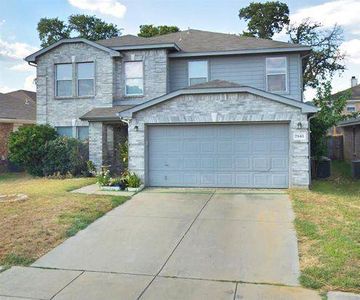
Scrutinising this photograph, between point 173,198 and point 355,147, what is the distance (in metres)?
14.2

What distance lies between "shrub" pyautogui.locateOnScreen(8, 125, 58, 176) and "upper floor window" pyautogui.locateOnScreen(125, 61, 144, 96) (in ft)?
14.1

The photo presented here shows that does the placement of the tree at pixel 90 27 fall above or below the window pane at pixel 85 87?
above

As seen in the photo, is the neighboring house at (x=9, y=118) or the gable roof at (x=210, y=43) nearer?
the gable roof at (x=210, y=43)

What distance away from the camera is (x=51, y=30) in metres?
37.8

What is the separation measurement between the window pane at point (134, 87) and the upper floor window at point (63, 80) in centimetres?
284

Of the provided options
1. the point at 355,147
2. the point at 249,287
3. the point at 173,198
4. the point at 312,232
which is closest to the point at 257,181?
the point at 173,198

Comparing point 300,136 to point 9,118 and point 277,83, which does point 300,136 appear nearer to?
point 277,83

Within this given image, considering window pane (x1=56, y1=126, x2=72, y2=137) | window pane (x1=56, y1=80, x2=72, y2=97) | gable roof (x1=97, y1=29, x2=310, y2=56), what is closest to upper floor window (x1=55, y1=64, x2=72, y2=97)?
window pane (x1=56, y1=80, x2=72, y2=97)

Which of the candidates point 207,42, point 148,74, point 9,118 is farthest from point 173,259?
point 9,118

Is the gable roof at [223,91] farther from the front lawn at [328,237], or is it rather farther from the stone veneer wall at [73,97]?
the stone veneer wall at [73,97]

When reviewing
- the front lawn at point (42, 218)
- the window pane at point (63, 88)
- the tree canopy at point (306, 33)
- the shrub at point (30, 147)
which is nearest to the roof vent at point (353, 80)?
the tree canopy at point (306, 33)

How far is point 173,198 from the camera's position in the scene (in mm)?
11500

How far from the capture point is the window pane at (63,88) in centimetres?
1855

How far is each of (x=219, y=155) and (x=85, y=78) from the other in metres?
8.48
